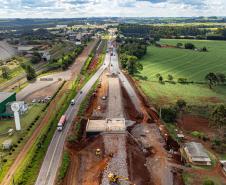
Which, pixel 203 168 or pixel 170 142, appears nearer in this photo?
pixel 203 168

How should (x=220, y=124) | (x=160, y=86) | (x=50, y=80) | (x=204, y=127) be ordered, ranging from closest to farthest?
(x=220, y=124), (x=204, y=127), (x=160, y=86), (x=50, y=80)

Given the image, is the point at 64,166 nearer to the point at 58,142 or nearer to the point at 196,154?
the point at 58,142

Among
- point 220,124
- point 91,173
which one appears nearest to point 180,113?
point 220,124

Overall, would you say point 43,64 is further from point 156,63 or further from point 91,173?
point 91,173

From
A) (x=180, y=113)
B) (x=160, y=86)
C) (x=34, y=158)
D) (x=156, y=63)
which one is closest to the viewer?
(x=34, y=158)

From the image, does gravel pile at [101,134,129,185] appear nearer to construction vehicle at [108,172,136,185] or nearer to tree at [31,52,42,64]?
construction vehicle at [108,172,136,185]

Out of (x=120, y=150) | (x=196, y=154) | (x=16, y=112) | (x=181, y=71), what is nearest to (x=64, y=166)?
(x=120, y=150)
